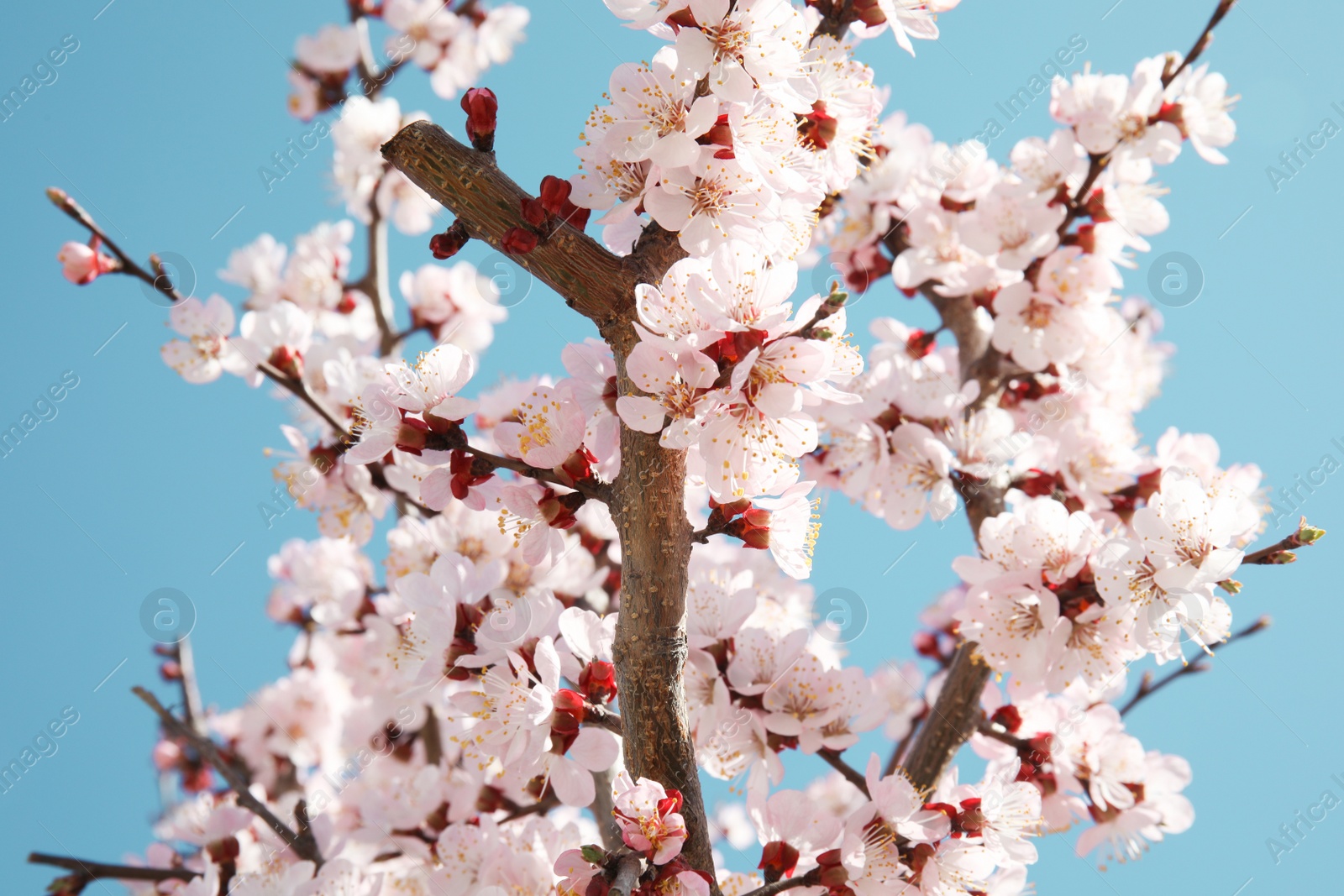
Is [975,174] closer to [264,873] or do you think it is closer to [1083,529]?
[1083,529]

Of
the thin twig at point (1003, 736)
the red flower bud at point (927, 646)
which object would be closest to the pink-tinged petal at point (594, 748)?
the thin twig at point (1003, 736)

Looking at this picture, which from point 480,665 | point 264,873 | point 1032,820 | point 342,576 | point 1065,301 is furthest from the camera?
point 342,576

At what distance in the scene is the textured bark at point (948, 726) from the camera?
2.06m

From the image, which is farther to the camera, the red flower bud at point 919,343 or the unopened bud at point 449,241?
the red flower bud at point 919,343

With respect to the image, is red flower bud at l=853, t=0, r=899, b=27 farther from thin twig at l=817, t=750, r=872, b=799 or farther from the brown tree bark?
thin twig at l=817, t=750, r=872, b=799

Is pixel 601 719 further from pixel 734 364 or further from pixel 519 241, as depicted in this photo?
pixel 519 241

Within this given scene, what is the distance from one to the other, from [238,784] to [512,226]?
1399 millimetres

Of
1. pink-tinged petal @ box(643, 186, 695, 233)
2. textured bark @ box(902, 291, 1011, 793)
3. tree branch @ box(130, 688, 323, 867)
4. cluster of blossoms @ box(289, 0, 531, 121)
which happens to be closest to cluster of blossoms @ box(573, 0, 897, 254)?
pink-tinged petal @ box(643, 186, 695, 233)

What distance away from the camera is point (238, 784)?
6.09ft

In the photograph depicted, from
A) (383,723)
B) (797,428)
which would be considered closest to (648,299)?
(797,428)

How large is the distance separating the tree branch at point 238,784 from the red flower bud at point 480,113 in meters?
1.45

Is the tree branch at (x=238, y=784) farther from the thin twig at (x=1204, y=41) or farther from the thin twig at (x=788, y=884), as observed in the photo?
the thin twig at (x=1204, y=41)

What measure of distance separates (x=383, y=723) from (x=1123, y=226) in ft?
9.97

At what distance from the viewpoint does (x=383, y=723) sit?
328 centimetres
